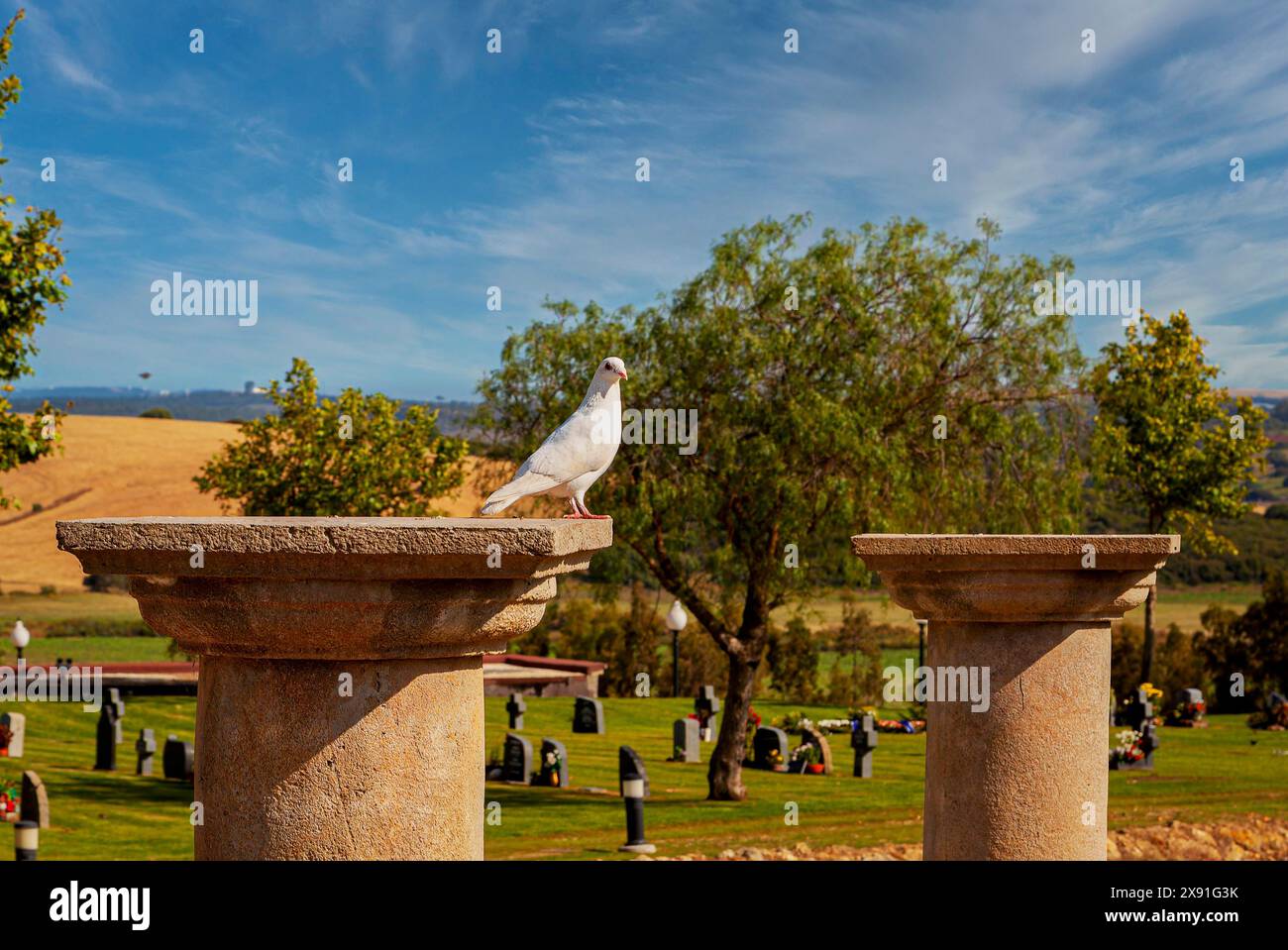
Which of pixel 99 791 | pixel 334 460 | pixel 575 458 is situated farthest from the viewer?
pixel 334 460

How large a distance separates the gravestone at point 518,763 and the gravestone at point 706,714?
6.37 meters

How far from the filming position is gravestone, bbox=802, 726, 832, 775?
21234 millimetres

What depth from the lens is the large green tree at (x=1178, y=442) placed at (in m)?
28.4

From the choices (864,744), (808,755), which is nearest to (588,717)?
(808,755)

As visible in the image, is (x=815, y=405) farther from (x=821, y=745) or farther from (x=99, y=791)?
(x=99, y=791)

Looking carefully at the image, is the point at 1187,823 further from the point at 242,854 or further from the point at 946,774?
the point at 242,854

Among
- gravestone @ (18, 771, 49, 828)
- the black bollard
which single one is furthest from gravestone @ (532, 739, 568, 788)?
gravestone @ (18, 771, 49, 828)

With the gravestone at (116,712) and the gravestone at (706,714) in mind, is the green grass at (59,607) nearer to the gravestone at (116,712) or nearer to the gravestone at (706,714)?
→ the gravestone at (116,712)

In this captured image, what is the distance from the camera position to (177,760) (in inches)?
806

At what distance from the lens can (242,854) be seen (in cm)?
355

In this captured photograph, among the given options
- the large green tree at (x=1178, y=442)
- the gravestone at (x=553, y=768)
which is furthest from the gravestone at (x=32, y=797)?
the large green tree at (x=1178, y=442)

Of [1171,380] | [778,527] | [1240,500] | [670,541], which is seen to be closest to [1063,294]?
[778,527]

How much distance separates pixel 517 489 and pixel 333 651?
1.74 meters

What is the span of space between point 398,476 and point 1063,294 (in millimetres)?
17507
